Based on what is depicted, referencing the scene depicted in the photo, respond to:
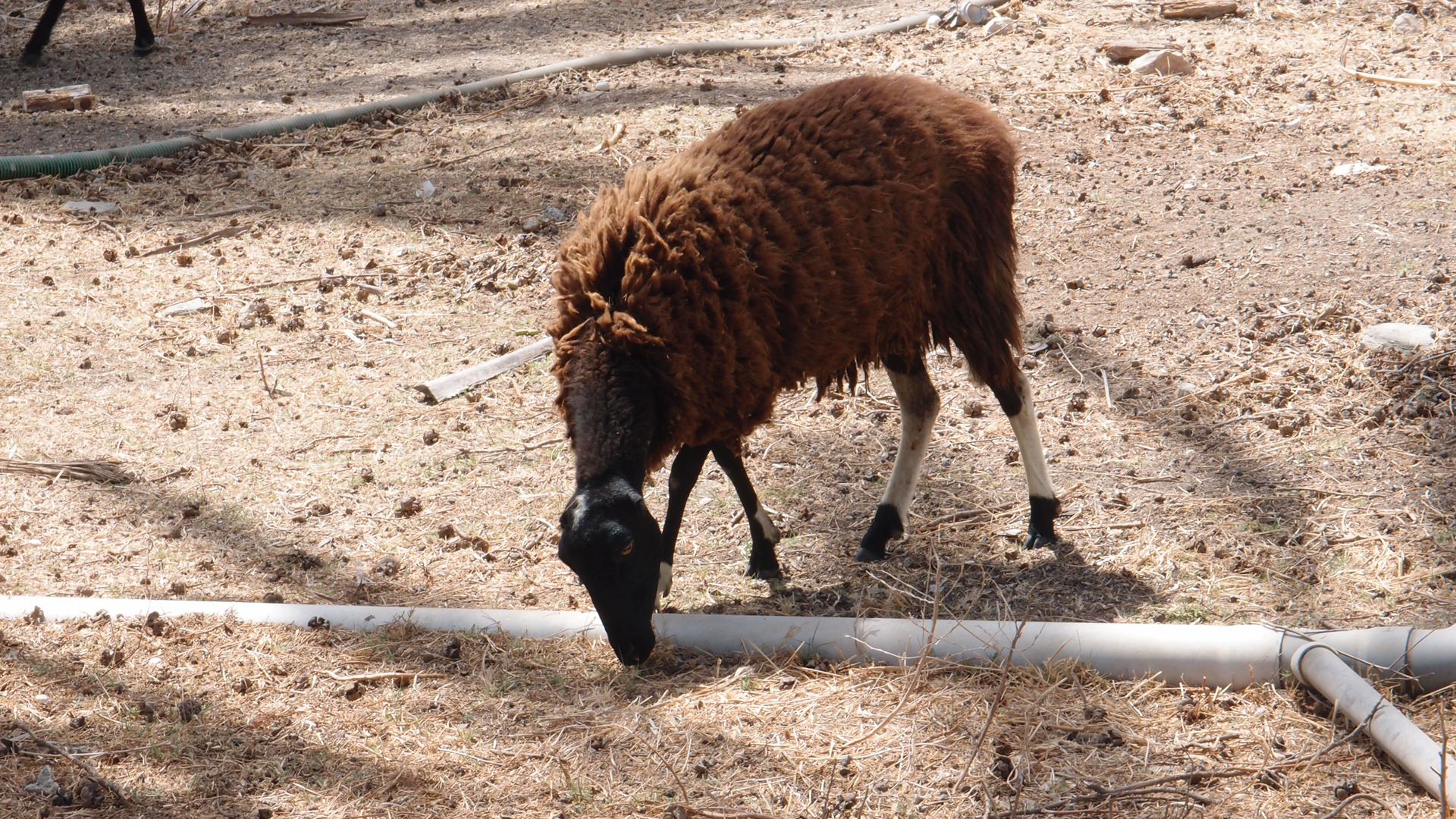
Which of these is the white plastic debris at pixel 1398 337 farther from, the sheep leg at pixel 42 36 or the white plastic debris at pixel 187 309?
the sheep leg at pixel 42 36

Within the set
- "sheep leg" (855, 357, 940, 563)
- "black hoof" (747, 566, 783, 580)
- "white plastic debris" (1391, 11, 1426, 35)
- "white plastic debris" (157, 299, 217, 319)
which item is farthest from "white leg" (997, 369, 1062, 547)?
"white plastic debris" (1391, 11, 1426, 35)

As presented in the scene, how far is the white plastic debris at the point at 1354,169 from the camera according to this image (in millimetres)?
7473

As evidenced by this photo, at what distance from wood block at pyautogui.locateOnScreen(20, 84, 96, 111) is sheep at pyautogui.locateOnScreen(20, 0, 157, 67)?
5.81 feet

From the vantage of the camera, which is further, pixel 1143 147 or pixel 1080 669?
pixel 1143 147

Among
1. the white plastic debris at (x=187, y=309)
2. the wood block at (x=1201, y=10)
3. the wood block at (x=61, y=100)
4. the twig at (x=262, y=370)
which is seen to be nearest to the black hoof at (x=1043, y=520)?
the twig at (x=262, y=370)

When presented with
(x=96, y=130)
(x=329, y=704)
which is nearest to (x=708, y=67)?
(x=96, y=130)

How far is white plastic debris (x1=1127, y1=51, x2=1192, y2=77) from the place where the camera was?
30.6 feet

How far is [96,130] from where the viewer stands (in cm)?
1023

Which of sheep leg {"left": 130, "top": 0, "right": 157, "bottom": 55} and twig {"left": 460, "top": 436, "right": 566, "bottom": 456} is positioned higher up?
sheep leg {"left": 130, "top": 0, "right": 157, "bottom": 55}

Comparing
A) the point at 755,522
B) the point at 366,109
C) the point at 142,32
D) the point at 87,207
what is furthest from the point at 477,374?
the point at 142,32

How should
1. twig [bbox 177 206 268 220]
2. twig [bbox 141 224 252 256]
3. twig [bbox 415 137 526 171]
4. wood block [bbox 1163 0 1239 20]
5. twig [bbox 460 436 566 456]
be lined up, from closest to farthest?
twig [bbox 460 436 566 456], twig [bbox 141 224 252 256], twig [bbox 177 206 268 220], twig [bbox 415 137 526 171], wood block [bbox 1163 0 1239 20]

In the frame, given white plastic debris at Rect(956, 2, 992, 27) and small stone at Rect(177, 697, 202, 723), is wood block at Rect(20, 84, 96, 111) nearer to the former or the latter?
white plastic debris at Rect(956, 2, 992, 27)

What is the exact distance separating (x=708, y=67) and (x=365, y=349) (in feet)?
16.7

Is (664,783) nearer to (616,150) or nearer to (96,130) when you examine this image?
(616,150)
